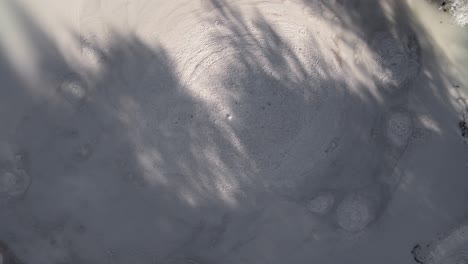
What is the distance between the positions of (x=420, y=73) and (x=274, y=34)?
227cm

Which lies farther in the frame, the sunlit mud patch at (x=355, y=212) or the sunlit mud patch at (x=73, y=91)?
the sunlit mud patch at (x=355, y=212)

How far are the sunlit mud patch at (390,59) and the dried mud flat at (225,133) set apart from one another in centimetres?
2

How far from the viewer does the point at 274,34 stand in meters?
5.41

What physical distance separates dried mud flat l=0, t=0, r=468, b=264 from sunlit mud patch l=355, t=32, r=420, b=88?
0.02m

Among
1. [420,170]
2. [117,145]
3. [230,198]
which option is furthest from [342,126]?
[117,145]

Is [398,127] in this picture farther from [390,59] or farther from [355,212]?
[355,212]

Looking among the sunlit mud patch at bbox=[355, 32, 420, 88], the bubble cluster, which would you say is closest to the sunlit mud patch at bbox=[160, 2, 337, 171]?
the sunlit mud patch at bbox=[355, 32, 420, 88]

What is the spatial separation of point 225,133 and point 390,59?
2.69 meters

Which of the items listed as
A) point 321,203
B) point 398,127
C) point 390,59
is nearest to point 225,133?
point 321,203

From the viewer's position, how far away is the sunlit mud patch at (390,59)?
5.46 m

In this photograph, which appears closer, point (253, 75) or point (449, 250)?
point (253, 75)

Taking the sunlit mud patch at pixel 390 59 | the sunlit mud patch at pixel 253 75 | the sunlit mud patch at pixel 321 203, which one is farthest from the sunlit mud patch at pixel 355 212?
the sunlit mud patch at pixel 390 59

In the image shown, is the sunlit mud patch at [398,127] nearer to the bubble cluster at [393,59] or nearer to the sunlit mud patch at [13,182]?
the bubble cluster at [393,59]

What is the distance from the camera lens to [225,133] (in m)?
5.41
